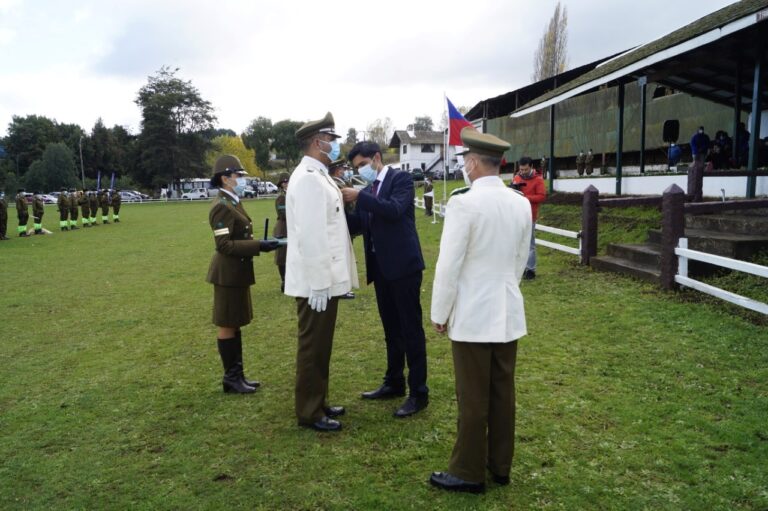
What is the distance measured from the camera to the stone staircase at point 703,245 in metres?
7.88

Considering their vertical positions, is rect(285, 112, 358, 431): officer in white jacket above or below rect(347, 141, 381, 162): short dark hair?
below

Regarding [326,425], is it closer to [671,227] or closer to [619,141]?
[671,227]

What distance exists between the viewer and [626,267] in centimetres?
922

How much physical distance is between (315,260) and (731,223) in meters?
7.80

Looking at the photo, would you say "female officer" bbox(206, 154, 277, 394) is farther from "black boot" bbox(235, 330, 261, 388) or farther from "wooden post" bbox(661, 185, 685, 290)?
"wooden post" bbox(661, 185, 685, 290)

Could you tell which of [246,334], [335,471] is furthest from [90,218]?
[335,471]

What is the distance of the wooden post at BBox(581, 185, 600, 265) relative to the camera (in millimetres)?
10359

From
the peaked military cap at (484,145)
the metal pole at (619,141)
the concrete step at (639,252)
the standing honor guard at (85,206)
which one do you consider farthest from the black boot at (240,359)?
the standing honor guard at (85,206)

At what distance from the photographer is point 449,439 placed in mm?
3936

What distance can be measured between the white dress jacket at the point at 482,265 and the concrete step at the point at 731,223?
6986mm

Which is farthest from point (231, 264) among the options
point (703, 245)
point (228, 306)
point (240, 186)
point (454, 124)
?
point (454, 124)

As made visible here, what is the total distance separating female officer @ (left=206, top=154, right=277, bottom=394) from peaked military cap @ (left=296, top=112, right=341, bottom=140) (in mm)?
924

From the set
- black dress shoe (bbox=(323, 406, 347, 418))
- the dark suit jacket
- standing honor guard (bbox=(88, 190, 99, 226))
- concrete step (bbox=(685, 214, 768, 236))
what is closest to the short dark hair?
the dark suit jacket

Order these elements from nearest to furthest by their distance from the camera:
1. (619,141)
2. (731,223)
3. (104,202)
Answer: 1. (731,223)
2. (619,141)
3. (104,202)
